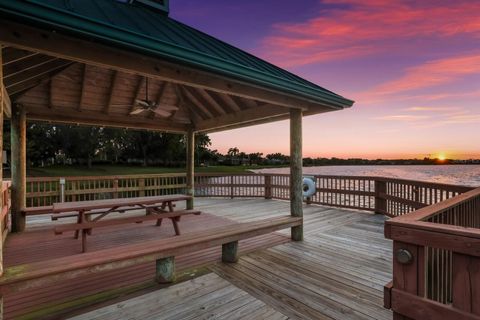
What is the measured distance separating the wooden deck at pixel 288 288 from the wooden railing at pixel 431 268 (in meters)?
0.91

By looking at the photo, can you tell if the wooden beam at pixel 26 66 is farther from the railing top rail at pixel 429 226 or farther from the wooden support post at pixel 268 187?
the wooden support post at pixel 268 187

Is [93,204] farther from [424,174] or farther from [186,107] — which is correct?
[424,174]

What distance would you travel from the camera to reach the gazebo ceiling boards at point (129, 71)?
6.63 ft

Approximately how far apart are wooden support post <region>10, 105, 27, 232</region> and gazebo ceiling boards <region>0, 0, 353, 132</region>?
Result: 40 cm

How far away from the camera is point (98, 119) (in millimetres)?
6094

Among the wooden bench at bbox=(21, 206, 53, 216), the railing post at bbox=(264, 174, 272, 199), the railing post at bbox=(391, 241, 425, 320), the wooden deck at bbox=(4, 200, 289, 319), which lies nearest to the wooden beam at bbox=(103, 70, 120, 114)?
the wooden bench at bbox=(21, 206, 53, 216)

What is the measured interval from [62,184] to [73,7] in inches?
221

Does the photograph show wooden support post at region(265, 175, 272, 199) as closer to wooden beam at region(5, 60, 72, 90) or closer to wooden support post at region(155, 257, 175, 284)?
wooden support post at region(155, 257, 175, 284)

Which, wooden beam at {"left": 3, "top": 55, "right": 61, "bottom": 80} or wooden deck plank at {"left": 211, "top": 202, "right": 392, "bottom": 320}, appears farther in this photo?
wooden beam at {"left": 3, "top": 55, "right": 61, "bottom": 80}

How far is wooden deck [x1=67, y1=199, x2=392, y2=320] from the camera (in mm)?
2295

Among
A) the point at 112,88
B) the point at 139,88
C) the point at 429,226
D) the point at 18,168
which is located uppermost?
the point at 139,88

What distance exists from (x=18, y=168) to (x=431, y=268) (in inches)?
265

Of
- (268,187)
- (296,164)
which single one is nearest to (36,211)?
(296,164)

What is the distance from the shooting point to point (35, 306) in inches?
95.1
